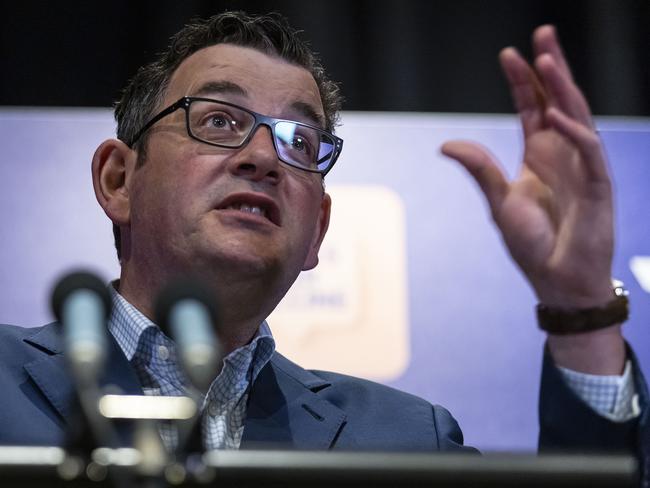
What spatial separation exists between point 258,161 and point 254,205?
8cm

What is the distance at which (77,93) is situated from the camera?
2.74 m

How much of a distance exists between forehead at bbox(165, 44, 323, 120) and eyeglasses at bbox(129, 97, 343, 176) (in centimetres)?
3

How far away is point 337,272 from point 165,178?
77 cm

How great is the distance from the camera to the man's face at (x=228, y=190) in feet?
5.45

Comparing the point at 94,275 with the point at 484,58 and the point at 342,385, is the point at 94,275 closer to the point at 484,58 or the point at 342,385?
the point at 342,385

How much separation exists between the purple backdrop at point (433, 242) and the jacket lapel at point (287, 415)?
624 mm

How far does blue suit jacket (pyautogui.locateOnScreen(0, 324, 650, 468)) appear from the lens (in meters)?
1.26

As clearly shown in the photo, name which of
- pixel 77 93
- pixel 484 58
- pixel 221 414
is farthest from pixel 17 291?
pixel 484 58

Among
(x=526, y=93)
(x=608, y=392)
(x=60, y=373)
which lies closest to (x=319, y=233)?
(x=60, y=373)

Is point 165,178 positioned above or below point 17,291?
above

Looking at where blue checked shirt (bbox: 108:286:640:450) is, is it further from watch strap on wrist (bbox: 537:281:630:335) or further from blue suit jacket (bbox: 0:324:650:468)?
watch strap on wrist (bbox: 537:281:630:335)

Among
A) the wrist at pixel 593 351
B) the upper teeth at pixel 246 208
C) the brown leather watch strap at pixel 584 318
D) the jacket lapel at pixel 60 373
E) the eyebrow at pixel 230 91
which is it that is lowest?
the jacket lapel at pixel 60 373

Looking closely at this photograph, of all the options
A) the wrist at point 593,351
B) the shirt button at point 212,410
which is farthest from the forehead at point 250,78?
the wrist at point 593,351

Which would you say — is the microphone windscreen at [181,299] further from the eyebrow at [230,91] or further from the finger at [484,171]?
the eyebrow at [230,91]
